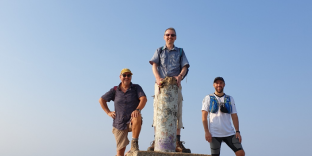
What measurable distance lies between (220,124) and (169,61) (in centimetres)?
225

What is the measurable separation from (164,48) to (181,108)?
5.57 feet

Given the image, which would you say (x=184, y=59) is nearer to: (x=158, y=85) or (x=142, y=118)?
(x=158, y=85)

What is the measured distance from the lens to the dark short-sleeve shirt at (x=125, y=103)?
796cm

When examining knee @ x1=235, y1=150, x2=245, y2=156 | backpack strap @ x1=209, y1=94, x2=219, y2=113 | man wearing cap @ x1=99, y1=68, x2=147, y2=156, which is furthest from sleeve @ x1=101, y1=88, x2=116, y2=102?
knee @ x1=235, y1=150, x2=245, y2=156

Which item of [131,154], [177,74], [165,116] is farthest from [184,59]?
[131,154]

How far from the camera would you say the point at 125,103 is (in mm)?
8008

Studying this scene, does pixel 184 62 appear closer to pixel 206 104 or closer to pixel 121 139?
pixel 206 104

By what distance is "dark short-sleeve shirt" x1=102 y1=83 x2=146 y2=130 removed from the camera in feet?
26.1

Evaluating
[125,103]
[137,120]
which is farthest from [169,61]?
[137,120]

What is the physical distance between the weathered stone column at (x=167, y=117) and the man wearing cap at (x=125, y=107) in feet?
1.51

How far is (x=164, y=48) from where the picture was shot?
8695mm

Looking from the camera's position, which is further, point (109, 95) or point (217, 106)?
point (109, 95)

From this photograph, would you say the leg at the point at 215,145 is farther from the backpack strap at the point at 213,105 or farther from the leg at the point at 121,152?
the leg at the point at 121,152

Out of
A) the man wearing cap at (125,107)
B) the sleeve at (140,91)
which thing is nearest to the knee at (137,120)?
the man wearing cap at (125,107)
